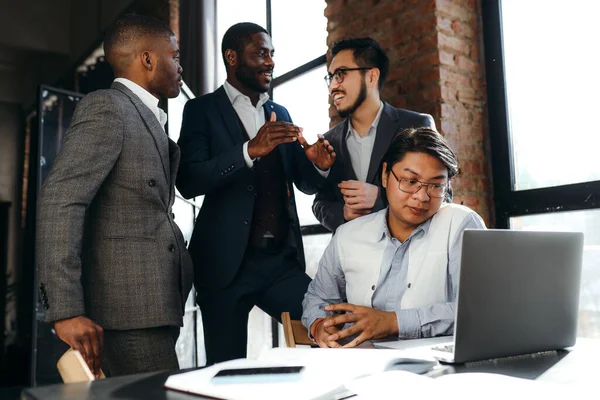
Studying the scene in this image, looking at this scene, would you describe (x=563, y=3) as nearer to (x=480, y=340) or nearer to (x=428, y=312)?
(x=428, y=312)

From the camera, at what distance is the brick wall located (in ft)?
8.83

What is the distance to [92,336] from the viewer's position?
5.03ft

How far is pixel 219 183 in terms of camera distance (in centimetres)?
206

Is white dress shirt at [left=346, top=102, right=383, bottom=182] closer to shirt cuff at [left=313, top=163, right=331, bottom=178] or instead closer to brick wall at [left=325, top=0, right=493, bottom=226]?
shirt cuff at [left=313, top=163, right=331, bottom=178]

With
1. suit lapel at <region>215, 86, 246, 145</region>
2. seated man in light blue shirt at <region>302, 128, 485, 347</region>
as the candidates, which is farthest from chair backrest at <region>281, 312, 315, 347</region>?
suit lapel at <region>215, 86, 246, 145</region>

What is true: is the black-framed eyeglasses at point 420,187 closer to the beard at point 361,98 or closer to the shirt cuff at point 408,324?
the shirt cuff at point 408,324

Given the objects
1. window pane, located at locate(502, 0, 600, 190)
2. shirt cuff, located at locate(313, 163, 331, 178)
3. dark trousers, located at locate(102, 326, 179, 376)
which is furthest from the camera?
window pane, located at locate(502, 0, 600, 190)

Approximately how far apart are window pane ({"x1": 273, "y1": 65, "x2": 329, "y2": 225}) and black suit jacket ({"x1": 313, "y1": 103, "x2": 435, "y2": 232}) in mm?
1201

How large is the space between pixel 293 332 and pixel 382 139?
0.96 m

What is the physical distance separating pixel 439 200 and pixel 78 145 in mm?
1062

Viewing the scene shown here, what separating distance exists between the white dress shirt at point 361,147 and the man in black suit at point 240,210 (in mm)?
183

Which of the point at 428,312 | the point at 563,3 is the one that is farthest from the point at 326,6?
the point at 428,312

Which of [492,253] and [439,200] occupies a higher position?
[439,200]

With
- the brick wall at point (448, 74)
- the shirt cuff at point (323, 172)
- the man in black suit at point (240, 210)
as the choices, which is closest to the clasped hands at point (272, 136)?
the man in black suit at point (240, 210)
